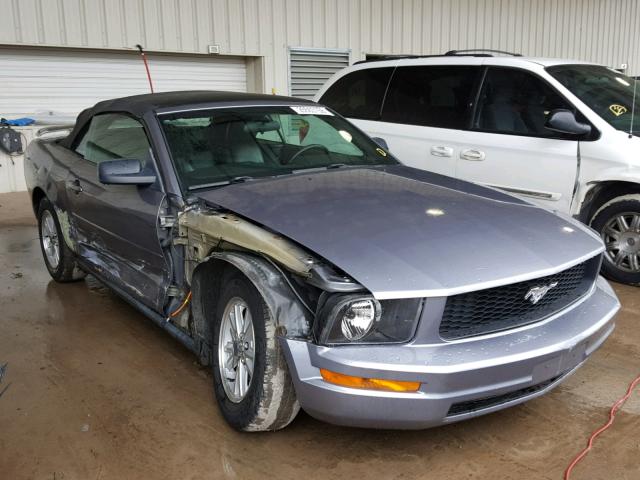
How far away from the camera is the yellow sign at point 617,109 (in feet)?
17.1

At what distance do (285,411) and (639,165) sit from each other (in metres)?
3.53

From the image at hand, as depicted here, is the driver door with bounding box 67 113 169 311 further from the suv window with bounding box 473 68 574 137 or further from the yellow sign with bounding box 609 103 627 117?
the yellow sign with bounding box 609 103 627 117

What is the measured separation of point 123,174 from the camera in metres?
3.56

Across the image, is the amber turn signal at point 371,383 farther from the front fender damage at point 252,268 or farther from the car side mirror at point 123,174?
the car side mirror at point 123,174

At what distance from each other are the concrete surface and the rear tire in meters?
1.11

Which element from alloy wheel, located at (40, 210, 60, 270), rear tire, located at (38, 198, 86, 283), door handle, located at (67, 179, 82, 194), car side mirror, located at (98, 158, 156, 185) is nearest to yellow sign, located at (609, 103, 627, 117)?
car side mirror, located at (98, 158, 156, 185)

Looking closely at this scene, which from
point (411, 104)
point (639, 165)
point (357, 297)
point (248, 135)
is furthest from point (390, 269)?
point (411, 104)

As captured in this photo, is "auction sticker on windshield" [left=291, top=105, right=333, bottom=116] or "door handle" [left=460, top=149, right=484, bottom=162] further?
"door handle" [left=460, top=149, right=484, bottom=162]

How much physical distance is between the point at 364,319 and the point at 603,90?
13.3 ft

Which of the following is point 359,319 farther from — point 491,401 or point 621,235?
point 621,235

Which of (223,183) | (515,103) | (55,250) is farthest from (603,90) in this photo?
(55,250)

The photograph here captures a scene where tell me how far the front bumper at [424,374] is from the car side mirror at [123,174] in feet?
4.99

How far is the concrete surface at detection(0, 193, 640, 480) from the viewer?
2.74m

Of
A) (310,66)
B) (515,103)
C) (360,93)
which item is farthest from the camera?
(310,66)
